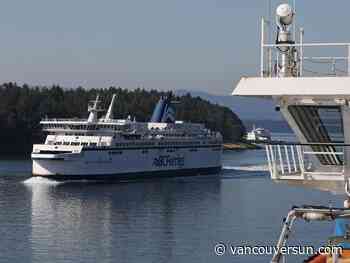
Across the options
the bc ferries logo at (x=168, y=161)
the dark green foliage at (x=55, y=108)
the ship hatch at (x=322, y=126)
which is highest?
the ship hatch at (x=322, y=126)

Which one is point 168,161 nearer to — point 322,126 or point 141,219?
point 141,219

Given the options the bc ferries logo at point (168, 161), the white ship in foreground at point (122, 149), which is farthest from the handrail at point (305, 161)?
the bc ferries logo at point (168, 161)

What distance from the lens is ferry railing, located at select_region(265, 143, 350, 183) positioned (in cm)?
612

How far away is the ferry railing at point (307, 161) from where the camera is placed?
6116 mm

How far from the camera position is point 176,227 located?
26.1 metres

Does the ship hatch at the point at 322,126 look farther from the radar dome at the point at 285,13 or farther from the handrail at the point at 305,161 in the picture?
the radar dome at the point at 285,13

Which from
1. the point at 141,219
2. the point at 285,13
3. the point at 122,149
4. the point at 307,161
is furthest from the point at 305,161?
the point at 122,149

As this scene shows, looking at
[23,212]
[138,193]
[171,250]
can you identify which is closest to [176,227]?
[171,250]

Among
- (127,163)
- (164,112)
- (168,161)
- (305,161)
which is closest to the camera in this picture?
(305,161)

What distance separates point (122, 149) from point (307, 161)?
43.1m

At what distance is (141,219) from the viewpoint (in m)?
28.7

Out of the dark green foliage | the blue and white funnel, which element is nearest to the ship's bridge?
the blue and white funnel

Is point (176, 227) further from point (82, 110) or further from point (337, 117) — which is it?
point (82, 110)

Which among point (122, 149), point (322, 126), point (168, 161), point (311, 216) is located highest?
point (322, 126)
